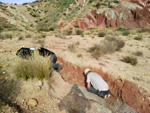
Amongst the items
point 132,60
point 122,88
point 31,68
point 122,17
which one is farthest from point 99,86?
point 122,17

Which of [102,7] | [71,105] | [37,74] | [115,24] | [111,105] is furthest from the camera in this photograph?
[102,7]

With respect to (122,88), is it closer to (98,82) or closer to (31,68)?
(98,82)

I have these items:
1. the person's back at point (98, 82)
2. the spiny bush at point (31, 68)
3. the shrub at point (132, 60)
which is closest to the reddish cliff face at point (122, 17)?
the shrub at point (132, 60)

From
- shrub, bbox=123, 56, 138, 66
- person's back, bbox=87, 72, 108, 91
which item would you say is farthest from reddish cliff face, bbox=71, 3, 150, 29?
person's back, bbox=87, 72, 108, 91

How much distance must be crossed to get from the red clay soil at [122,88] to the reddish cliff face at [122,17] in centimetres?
1846

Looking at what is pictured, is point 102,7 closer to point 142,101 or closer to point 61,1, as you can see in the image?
point 61,1

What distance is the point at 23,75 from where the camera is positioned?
300cm

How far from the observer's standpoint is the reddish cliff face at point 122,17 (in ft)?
70.6

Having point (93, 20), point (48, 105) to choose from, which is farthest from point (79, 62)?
point (93, 20)

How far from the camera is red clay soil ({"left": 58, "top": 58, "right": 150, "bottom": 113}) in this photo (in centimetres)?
307

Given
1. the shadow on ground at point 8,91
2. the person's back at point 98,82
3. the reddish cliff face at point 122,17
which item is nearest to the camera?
the shadow on ground at point 8,91

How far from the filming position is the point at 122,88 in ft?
12.2

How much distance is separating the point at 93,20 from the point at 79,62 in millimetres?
20232

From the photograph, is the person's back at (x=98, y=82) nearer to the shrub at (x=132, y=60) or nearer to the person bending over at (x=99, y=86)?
the person bending over at (x=99, y=86)
